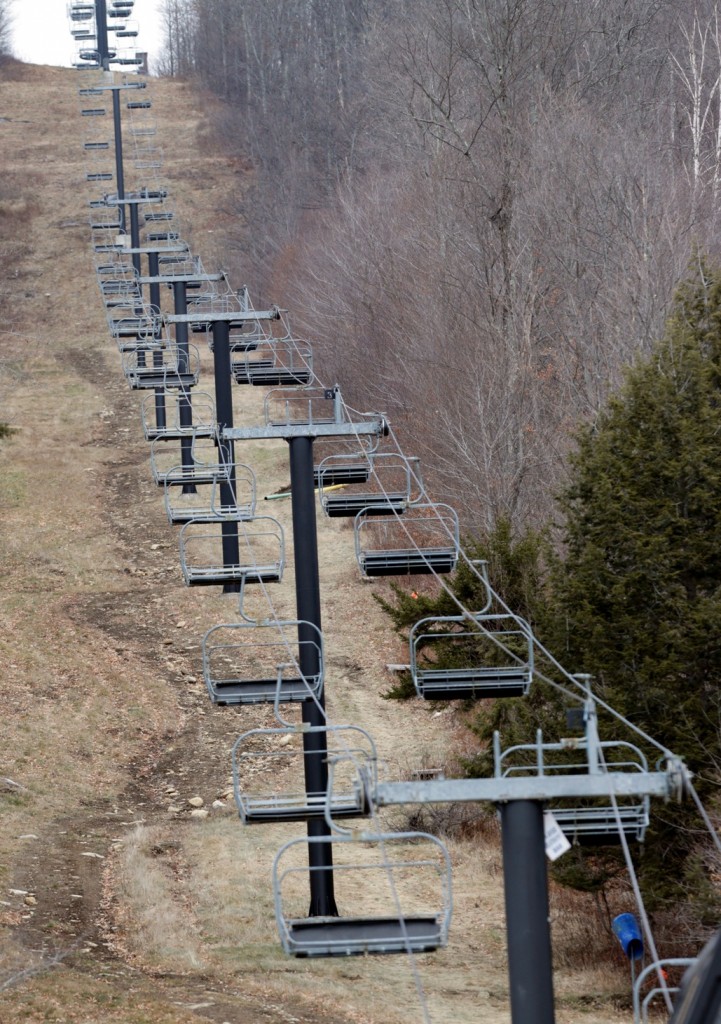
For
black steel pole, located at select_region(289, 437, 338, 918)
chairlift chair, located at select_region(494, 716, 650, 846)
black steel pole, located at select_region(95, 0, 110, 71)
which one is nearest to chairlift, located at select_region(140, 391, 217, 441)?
black steel pole, located at select_region(289, 437, 338, 918)

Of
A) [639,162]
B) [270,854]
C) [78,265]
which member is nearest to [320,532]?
[639,162]

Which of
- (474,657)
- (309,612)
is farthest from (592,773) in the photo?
(474,657)

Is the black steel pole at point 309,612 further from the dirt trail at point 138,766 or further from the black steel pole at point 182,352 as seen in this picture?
the black steel pole at point 182,352

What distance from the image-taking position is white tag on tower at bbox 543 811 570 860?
7242mm

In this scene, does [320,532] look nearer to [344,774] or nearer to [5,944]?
[344,774]

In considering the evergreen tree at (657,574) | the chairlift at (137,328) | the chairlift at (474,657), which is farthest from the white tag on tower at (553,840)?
the chairlift at (137,328)

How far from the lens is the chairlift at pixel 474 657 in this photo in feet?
42.9

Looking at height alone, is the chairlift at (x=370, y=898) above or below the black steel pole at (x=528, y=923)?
below

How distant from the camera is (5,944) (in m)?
14.5

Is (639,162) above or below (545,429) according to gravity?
above

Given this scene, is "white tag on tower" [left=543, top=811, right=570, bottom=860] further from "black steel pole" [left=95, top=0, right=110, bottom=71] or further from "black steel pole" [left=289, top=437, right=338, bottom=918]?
"black steel pole" [left=95, top=0, right=110, bottom=71]

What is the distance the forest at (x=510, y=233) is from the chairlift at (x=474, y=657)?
2099 millimetres

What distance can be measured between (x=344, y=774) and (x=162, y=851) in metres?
4.21

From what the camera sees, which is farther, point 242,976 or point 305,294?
point 305,294
